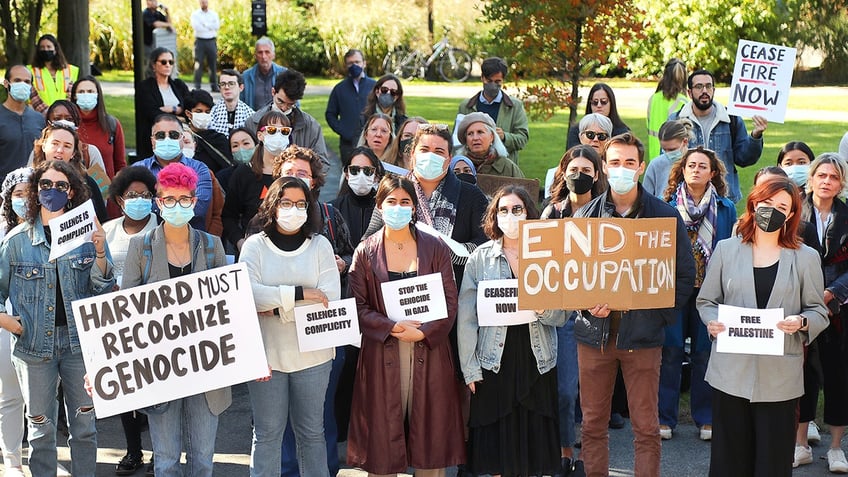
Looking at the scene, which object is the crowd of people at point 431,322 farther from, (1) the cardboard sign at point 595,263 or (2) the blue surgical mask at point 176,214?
(1) the cardboard sign at point 595,263

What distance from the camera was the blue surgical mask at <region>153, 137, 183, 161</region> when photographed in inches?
330

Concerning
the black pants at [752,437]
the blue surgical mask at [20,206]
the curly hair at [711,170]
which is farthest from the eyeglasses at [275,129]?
the black pants at [752,437]

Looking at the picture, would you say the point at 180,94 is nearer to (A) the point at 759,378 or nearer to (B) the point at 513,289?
(B) the point at 513,289

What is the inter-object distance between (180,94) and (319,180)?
539cm

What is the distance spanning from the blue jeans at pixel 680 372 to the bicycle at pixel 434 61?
23.9 meters

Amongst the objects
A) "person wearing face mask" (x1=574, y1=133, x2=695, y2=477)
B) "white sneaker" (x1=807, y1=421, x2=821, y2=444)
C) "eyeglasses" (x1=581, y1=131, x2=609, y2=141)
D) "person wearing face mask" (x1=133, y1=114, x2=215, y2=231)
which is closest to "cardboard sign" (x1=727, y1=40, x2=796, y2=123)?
"eyeglasses" (x1=581, y1=131, x2=609, y2=141)

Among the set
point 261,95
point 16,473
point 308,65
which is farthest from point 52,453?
point 308,65

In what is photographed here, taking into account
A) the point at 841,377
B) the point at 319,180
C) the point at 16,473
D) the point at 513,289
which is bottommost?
the point at 16,473

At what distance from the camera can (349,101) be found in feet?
41.7

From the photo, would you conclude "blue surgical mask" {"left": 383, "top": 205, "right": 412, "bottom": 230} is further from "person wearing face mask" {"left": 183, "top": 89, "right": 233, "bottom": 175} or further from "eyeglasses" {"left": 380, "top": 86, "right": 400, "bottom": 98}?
"eyeglasses" {"left": 380, "top": 86, "right": 400, "bottom": 98}

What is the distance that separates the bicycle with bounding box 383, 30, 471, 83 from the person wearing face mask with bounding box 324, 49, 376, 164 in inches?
741

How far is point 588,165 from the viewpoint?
7.21m

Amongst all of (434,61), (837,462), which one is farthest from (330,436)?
(434,61)

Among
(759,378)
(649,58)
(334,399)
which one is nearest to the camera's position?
(759,378)
